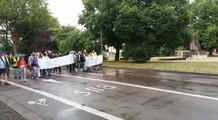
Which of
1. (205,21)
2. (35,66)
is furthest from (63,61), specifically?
(205,21)

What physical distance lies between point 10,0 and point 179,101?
47.5 metres

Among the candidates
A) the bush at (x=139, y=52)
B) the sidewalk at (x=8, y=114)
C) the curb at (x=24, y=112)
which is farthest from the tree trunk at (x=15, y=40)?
the sidewalk at (x=8, y=114)

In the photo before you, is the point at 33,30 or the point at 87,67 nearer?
the point at 87,67

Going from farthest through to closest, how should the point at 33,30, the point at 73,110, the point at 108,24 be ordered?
the point at 33,30
the point at 108,24
the point at 73,110

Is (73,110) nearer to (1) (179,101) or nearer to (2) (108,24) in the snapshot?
(1) (179,101)

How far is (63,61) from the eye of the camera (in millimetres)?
26500

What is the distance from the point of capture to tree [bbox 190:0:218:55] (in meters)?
62.4

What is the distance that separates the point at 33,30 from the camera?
58.1 meters

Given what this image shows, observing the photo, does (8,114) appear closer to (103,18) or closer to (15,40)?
(103,18)

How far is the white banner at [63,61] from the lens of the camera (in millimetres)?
23933

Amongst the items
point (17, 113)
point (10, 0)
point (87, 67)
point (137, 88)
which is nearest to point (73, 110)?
point (17, 113)

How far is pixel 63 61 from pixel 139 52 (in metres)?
10.2

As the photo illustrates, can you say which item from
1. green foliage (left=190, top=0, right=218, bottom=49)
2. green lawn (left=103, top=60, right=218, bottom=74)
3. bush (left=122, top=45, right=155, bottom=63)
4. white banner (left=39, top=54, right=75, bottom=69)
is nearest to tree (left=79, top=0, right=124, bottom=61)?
→ bush (left=122, top=45, right=155, bottom=63)

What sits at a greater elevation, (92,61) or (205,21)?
(205,21)
